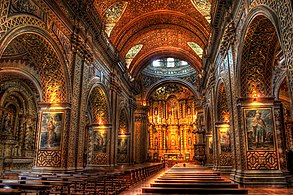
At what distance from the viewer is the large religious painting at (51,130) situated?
9148mm

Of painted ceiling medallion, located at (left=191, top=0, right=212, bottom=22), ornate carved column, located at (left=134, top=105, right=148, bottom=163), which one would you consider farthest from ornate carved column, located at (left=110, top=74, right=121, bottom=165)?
ornate carved column, located at (left=134, top=105, right=148, bottom=163)

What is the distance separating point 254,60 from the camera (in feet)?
26.4

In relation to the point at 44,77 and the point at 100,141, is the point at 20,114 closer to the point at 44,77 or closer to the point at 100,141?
the point at 100,141

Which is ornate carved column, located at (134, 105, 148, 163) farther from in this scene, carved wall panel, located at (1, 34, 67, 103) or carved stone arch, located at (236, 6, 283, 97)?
carved stone arch, located at (236, 6, 283, 97)

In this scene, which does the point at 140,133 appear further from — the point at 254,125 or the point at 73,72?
the point at 254,125

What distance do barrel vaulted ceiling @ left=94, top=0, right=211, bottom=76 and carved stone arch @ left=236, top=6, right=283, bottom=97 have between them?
7.25 m

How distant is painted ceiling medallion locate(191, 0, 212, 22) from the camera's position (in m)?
14.3

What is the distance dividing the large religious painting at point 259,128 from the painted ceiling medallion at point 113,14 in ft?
33.2

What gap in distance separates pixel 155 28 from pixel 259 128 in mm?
12370

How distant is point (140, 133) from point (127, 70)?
6.82 metres

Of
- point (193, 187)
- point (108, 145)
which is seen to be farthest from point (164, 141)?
point (193, 187)

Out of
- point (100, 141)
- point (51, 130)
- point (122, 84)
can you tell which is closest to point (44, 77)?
point (51, 130)

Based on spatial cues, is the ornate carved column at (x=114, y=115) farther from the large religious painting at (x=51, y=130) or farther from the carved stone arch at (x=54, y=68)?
the carved stone arch at (x=54, y=68)

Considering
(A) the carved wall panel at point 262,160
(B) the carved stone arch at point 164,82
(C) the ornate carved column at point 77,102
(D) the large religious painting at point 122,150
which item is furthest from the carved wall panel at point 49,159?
(B) the carved stone arch at point 164,82
